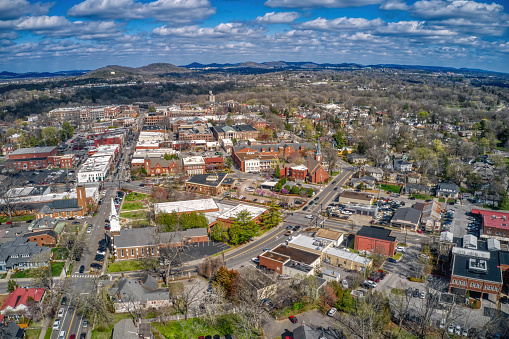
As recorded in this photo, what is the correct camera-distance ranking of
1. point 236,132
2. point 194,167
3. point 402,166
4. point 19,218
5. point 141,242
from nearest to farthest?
point 141,242
point 19,218
point 194,167
point 402,166
point 236,132

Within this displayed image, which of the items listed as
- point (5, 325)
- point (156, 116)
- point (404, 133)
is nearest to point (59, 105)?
point (156, 116)

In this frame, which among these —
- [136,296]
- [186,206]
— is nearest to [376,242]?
[186,206]

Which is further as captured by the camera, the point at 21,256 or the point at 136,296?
the point at 21,256

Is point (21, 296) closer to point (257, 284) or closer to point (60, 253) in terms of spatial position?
point (60, 253)

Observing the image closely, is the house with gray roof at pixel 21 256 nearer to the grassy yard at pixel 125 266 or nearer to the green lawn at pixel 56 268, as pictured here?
the green lawn at pixel 56 268

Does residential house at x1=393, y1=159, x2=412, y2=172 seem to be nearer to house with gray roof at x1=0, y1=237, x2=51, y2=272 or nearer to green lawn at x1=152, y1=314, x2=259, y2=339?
green lawn at x1=152, y1=314, x2=259, y2=339

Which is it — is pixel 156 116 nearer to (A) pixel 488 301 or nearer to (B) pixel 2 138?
(B) pixel 2 138
